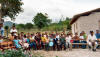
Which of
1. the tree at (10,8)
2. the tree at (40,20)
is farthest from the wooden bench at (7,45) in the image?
the tree at (40,20)

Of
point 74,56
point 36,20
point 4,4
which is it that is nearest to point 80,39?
point 74,56

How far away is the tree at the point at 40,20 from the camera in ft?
173

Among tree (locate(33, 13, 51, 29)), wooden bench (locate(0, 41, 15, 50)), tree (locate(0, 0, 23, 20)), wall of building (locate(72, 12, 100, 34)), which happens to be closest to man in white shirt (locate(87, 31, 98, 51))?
wall of building (locate(72, 12, 100, 34))

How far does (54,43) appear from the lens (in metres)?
13.3

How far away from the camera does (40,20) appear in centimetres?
5266

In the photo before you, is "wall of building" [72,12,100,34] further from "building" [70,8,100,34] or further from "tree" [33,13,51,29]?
"tree" [33,13,51,29]

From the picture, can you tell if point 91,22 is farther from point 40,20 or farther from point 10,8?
point 40,20

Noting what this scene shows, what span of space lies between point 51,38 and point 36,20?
1631 inches

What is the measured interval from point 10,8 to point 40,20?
23.8 meters

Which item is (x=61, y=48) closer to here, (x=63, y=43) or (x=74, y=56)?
(x=63, y=43)

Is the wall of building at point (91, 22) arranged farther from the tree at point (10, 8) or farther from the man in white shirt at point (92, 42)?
the tree at point (10, 8)

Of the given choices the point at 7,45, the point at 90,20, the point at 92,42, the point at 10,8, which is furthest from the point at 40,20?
the point at 7,45

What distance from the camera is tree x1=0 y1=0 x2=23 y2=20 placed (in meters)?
28.7

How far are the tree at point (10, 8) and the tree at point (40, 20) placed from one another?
71.1ft
